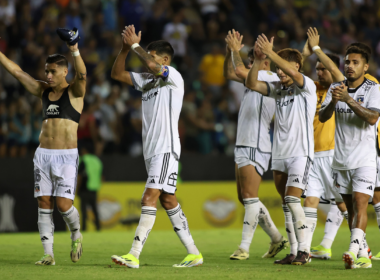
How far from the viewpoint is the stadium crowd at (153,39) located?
15.6m

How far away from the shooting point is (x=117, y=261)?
676 centimetres

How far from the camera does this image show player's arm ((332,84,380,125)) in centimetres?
680

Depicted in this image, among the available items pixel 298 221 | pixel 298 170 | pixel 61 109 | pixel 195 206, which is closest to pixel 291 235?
pixel 298 221

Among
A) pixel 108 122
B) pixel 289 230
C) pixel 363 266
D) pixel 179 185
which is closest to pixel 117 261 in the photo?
pixel 289 230

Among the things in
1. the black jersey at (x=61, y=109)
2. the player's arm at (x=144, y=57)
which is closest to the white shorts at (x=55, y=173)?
the black jersey at (x=61, y=109)

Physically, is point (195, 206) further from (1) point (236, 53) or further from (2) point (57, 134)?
(2) point (57, 134)

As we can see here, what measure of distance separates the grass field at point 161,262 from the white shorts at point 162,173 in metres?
1.00

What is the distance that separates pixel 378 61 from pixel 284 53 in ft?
38.0

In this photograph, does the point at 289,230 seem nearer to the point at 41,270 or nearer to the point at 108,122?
the point at 41,270

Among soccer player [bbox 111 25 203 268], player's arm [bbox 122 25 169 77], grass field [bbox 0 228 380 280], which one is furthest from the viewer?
soccer player [bbox 111 25 203 268]

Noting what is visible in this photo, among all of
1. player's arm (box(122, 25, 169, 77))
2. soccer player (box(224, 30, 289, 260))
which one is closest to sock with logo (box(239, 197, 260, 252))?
soccer player (box(224, 30, 289, 260))

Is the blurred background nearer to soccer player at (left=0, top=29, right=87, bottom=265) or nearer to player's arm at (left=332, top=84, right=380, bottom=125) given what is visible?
soccer player at (left=0, top=29, right=87, bottom=265)

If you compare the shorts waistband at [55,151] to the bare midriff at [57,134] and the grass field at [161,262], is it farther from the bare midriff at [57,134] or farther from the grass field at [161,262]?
the grass field at [161,262]

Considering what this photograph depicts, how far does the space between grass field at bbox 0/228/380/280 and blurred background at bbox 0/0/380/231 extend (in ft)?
11.1
